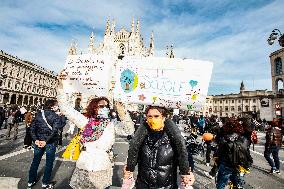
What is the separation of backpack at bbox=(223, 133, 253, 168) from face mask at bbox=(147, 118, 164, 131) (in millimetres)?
2294

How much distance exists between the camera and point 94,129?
339 centimetres

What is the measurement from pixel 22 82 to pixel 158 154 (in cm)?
5445

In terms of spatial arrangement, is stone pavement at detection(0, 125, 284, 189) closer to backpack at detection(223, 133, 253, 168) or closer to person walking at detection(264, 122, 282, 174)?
person walking at detection(264, 122, 282, 174)

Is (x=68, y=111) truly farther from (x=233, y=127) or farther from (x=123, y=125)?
(x=233, y=127)

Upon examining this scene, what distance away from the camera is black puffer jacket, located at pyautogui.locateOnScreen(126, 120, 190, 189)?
2.60 meters

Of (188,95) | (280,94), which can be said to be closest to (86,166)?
(188,95)

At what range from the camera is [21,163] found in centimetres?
690

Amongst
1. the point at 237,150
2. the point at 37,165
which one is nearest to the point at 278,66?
the point at 237,150

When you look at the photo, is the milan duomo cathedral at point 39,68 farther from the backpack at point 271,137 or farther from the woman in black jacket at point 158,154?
the woman in black jacket at point 158,154

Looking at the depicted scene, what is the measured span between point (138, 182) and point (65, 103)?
5.56 ft

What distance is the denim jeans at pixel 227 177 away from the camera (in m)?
4.48

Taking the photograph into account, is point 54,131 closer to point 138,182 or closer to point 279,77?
point 138,182

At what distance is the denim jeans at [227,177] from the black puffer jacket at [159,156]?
2.15 m

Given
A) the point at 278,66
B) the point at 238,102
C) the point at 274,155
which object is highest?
the point at 278,66
